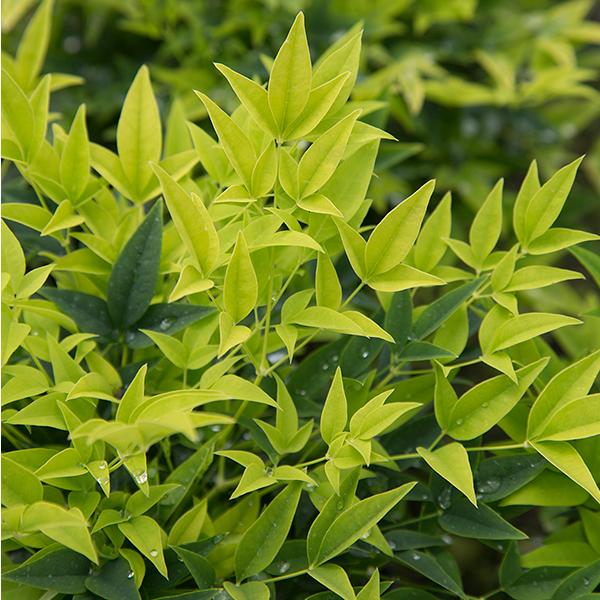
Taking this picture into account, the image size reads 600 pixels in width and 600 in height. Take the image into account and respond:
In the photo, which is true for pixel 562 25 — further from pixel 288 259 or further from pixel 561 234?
pixel 288 259

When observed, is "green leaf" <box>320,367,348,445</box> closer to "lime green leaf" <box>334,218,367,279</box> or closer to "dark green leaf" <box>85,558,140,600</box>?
"lime green leaf" <box>334,218,367,279</box>

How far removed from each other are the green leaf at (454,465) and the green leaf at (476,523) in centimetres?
6

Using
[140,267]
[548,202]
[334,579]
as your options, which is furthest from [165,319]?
[548,202]

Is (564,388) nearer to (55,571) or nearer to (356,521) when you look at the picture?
(356,521)

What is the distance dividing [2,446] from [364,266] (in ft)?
→ 1.35

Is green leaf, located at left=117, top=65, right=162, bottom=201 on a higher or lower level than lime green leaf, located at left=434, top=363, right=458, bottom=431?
higher

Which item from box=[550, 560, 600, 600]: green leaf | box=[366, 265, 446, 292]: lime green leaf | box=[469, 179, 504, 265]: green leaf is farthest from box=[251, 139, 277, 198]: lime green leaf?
box=[550, 560, 600, 600]: green leaf

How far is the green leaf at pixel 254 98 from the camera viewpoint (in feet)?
1.24

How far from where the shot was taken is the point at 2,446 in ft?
1.71

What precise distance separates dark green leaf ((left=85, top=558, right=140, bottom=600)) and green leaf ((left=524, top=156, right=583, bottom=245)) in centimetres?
46

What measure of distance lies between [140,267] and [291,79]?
0.72ft

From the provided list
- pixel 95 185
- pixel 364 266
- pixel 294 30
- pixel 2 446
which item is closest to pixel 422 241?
pixel 364 266

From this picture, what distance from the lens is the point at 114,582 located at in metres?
0.40

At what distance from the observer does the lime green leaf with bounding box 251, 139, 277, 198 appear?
0.40 meters
